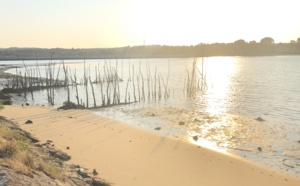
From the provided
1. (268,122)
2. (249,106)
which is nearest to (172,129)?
(268,122)

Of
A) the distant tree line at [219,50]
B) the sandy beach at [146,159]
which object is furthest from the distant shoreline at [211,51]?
the sandy beach at [146,159]

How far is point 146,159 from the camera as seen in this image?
1202cm

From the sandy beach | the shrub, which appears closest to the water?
the sandy beach

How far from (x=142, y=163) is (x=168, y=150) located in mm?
2464

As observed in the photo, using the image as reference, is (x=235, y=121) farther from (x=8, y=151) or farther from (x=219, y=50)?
(x=219, y=50)

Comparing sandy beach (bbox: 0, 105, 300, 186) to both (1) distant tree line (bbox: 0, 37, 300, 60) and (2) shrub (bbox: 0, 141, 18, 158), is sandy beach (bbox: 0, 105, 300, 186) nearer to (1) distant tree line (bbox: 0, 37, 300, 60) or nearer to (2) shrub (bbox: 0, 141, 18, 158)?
(2) shrub (bbox: 0, 141, 18, 158)

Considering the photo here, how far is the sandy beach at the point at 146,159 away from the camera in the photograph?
33.4 feet

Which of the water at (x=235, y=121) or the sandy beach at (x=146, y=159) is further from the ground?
the sandy beach at (x=146, y=159)

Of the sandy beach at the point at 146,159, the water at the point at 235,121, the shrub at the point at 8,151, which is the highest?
the shrub at the point at 8,151

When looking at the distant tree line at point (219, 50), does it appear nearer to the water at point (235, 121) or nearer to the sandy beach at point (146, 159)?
the water at point (235, 121)

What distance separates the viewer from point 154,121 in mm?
21188

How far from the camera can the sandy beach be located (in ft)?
33.4

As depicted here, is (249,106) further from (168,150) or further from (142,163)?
(142,163)

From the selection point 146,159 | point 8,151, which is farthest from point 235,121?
point 8,151
